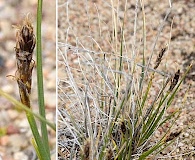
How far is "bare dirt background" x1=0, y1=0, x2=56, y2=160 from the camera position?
48.4 inches

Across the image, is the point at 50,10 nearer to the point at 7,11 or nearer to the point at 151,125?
the point at 7,11

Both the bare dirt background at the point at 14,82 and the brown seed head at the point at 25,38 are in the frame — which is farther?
the bare dirt background at the point at 14,82

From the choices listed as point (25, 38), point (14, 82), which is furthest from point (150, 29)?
point (25, 38)

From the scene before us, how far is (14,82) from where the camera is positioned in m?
1.35

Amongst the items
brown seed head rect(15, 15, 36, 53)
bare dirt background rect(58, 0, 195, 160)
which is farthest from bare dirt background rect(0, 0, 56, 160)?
brown seed head rect(15, 15, 36, 53)

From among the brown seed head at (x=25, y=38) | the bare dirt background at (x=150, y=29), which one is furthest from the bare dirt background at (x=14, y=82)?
the brown seed head at (x=25, y=38)

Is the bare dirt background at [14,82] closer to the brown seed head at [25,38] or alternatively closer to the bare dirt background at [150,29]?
the bare dirt background at [150,29]

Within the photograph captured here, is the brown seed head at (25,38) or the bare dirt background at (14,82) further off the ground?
the brown seed head at (25,38)

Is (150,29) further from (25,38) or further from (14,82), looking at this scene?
(25,38)

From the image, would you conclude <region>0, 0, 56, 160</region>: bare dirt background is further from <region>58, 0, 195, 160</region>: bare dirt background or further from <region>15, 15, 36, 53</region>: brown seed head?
<region>15, 15, 36, 53</region>: brown seed head

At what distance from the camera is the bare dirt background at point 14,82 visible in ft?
4.03

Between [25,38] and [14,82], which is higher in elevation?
[25,38]

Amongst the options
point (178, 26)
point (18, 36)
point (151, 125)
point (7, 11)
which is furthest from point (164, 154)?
point (7, 11)

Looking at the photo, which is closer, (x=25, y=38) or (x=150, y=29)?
(x=25, y=38)
